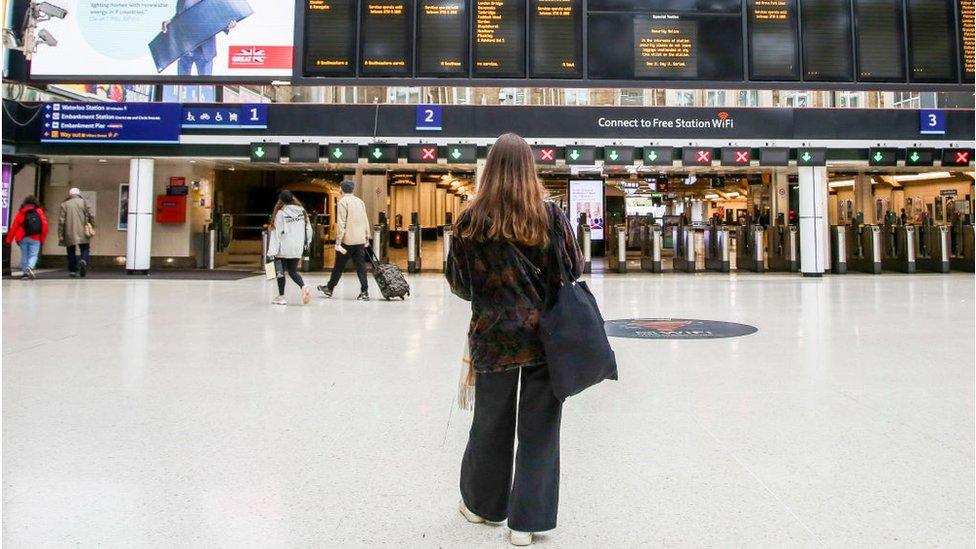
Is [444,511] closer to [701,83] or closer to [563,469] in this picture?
[563,469]

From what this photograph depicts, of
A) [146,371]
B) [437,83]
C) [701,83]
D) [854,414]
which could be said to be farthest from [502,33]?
[854,414]

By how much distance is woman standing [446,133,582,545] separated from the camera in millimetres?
2299

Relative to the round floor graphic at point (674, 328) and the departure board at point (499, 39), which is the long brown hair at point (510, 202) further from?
the departure board at point (499, 39)

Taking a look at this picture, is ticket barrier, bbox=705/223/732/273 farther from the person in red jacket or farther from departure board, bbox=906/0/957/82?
the person in red jacket

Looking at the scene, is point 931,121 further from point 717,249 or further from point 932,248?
point 717,249

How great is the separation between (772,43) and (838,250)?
814 cm

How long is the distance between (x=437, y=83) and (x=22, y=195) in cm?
1199

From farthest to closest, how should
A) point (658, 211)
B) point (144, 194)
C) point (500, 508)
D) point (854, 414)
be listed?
point (658, 211)
point (144, 194)
point (854, 414)
point (500, 508)

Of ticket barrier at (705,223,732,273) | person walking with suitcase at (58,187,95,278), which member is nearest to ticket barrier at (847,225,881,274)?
ticket barrier at (705,223,732,273)

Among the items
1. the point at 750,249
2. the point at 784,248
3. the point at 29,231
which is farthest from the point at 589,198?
the point at 29,231

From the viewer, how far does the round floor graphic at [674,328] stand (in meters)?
6.65

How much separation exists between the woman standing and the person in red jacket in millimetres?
13680

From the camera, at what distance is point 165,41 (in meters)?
11.2

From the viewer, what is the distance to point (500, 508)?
2414mm
